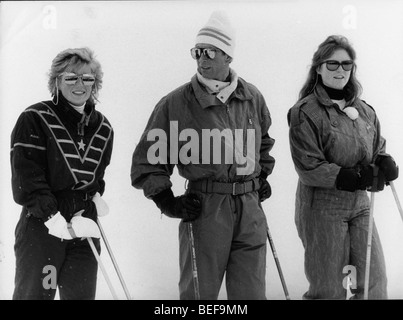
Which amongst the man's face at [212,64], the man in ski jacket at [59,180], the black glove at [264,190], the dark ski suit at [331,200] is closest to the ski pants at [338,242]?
the dark ski suit at [331,200]

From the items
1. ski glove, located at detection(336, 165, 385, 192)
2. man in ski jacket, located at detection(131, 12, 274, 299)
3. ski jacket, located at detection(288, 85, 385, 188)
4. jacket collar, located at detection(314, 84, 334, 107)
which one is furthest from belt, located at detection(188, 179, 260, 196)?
jacket collar, located at detection(314, 84, 334, 107)

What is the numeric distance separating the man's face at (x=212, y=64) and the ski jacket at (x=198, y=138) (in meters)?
0.07

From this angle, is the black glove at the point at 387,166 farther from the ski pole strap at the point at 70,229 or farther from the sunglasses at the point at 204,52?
the ski pole strap at the point at 70,229

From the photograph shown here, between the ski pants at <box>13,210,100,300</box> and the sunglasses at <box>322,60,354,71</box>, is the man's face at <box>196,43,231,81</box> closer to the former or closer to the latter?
the sunglasses at <box>322,60,354,71</box>

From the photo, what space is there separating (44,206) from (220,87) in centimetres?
106

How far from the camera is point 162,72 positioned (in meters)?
4.62

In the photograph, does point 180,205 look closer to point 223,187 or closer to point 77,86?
point 223,187

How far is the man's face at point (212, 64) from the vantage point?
4277mm

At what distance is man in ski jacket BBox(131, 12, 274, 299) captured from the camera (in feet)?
13.8

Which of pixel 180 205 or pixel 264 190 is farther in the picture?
pixel 264 190

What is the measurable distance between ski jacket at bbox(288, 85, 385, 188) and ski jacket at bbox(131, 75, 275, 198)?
24 cm

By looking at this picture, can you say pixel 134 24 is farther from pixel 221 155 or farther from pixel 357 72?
pixel 357 72

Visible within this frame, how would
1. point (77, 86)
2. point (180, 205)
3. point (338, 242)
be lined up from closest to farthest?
point (180, 205) → point (77, 86) → point (338, 242)

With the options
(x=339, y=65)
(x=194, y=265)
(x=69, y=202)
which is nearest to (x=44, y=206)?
(x=69, y=202)
